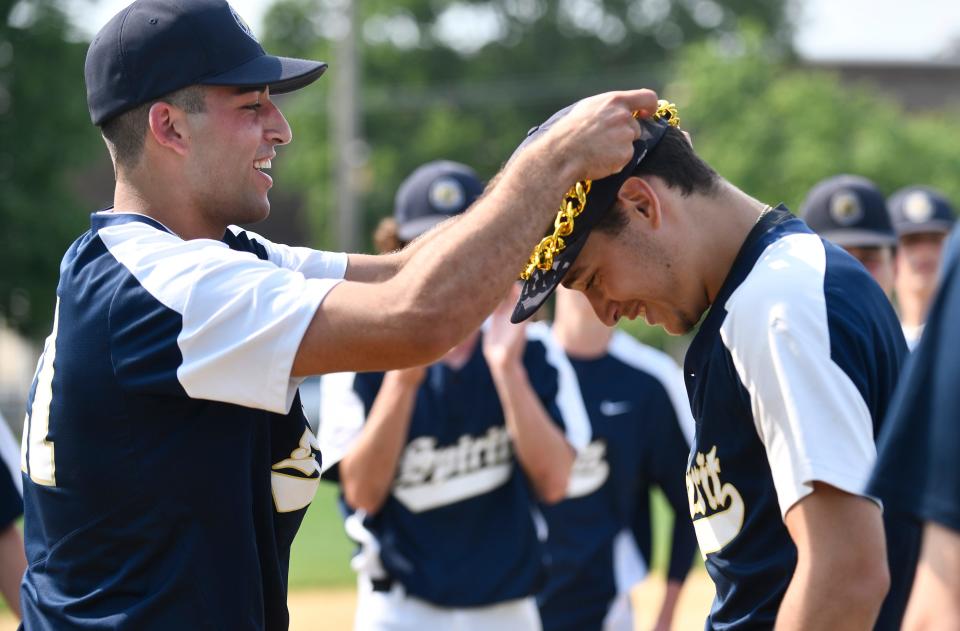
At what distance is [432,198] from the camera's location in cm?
572

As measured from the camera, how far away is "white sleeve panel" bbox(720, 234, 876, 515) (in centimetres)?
257

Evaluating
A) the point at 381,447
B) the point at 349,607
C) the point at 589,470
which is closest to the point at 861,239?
the point at 589,470

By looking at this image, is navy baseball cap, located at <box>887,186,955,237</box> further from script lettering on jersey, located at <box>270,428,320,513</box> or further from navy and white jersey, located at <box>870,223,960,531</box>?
navy and white jersey, located at <box>870,223,960,531</box>

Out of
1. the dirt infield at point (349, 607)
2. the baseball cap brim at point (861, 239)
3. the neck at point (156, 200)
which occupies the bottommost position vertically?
the dirt infield at point (349, 607)

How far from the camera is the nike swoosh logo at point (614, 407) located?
248 inches

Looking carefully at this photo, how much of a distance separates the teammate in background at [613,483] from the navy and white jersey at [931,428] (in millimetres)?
3877

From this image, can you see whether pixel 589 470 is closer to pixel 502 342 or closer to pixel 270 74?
pixel 502 342

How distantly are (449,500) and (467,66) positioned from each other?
4328cm

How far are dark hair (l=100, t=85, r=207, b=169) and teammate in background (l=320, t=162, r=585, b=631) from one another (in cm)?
213

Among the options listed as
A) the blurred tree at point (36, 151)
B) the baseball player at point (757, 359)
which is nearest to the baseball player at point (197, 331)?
the baseball player at point (757, 359)

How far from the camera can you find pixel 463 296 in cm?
271

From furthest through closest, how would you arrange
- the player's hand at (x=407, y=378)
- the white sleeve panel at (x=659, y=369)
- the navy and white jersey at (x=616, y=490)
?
the white sleeve panel at (x=659, y=369) → the navy and white jersey at (x=616, y=490) → the player's hand at (x=407, y=378)

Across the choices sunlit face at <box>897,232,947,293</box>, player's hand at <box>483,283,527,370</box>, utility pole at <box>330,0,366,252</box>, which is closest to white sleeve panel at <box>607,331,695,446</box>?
player's hand at <box>483,283,527,370</box>

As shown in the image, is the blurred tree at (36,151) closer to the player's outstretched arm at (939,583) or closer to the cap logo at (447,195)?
the cap logo at (447,195)
